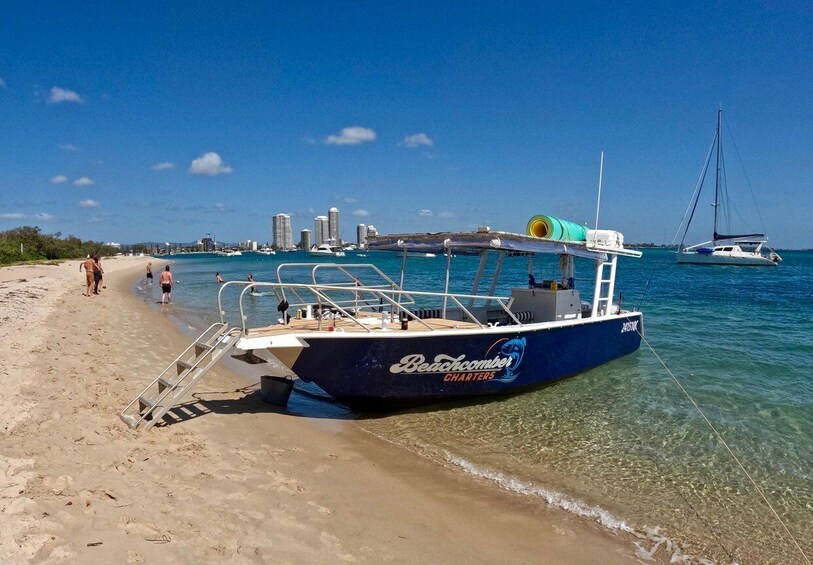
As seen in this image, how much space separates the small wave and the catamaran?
1710 mm

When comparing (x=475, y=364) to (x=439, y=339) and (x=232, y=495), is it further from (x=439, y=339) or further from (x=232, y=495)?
(x=232, y=495)

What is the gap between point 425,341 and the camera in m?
7.88

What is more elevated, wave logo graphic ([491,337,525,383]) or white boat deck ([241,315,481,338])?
white boat deck ([241,315,481,338])

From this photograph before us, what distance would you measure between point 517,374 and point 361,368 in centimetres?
328

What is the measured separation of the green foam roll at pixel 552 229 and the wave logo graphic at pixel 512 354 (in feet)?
8.25

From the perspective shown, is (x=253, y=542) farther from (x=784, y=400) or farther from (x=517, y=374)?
(x=784, y=400)

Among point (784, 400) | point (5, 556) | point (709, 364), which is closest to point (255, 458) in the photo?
point (5, 556)

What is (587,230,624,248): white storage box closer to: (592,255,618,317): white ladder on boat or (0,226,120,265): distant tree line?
(592,255,618,317): white ladder on boat

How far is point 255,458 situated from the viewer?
6.10 meters

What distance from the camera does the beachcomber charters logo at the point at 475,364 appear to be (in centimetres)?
797

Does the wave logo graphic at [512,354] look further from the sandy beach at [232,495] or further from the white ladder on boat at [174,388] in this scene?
the white ladder on boat at [174,388]

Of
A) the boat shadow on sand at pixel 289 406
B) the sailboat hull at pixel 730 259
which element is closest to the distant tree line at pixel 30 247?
the boat shadow on sand at pixel 289 406

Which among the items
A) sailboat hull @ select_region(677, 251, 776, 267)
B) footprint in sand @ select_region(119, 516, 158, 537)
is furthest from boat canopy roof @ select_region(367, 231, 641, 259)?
sailboat hull @ select_region(677, 251, 776, 267)

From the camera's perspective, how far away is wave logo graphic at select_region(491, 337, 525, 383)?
345 inches
